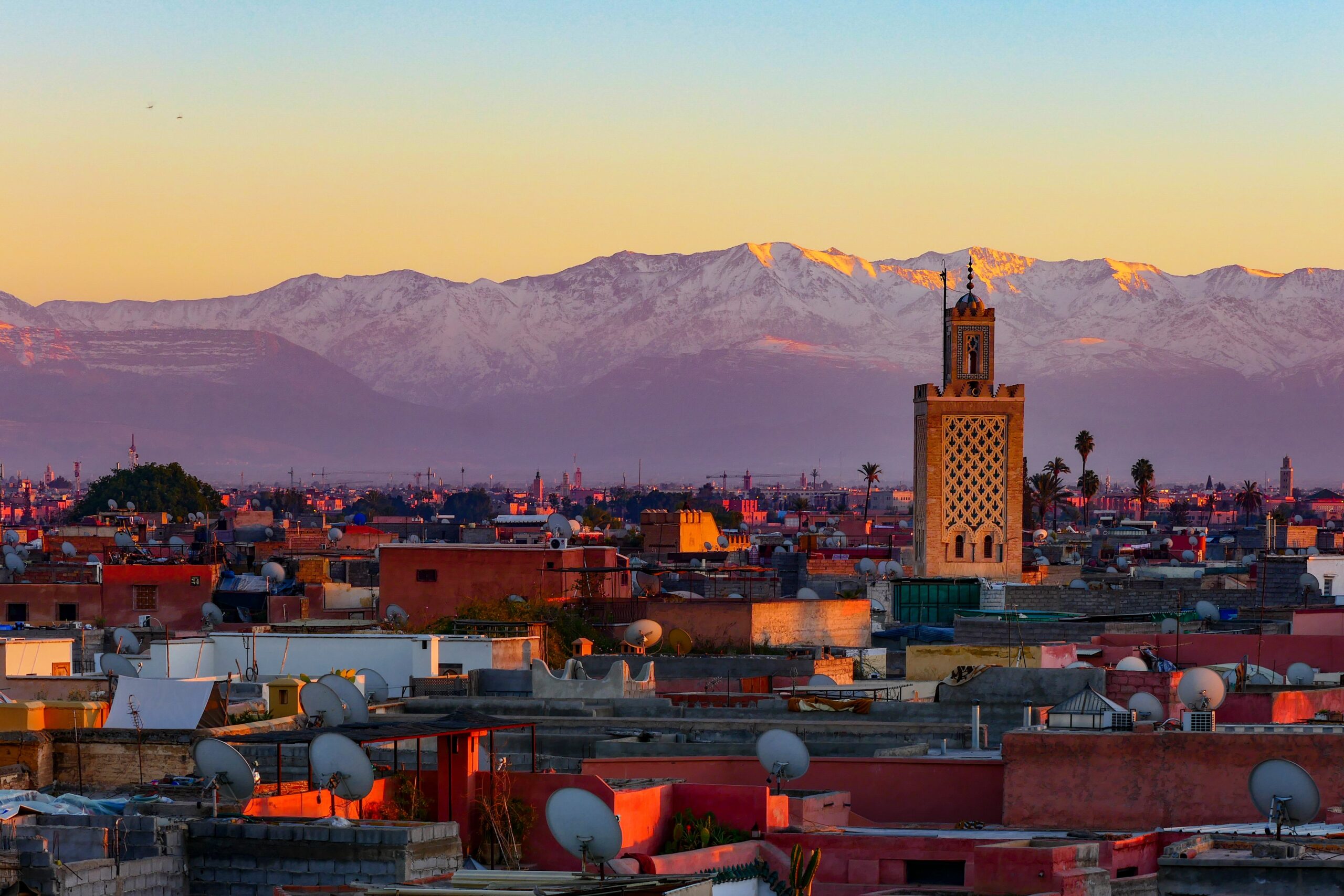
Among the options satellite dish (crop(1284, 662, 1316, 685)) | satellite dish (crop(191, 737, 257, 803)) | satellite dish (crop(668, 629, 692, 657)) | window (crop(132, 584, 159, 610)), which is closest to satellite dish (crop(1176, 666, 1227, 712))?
satellite dish (crop(1284, 662, 1316, 685))

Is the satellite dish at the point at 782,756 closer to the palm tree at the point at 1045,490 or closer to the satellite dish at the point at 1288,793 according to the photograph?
the satellite dish at the point at 1288,793

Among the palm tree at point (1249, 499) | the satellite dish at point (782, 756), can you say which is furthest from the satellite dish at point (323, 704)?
the palm tree at point (1249, 499)

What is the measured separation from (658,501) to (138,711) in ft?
529

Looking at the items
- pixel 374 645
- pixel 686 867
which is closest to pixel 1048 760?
pixel 686 867

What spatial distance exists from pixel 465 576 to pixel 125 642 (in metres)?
8.91

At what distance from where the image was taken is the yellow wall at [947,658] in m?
26.6

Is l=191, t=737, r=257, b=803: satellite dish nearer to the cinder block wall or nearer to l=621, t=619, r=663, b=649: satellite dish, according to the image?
the cinder block wall

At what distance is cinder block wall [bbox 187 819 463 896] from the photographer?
40.6 feet

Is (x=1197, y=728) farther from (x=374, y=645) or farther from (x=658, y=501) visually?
(x=658, y=501)

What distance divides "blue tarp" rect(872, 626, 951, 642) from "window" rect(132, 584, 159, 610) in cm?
1166

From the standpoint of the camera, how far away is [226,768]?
13352mm

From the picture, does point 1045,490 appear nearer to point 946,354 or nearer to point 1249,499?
point 1249,499

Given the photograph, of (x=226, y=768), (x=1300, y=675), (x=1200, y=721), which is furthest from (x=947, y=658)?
(x=226, y=768)

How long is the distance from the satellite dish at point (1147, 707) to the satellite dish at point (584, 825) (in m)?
7.15
